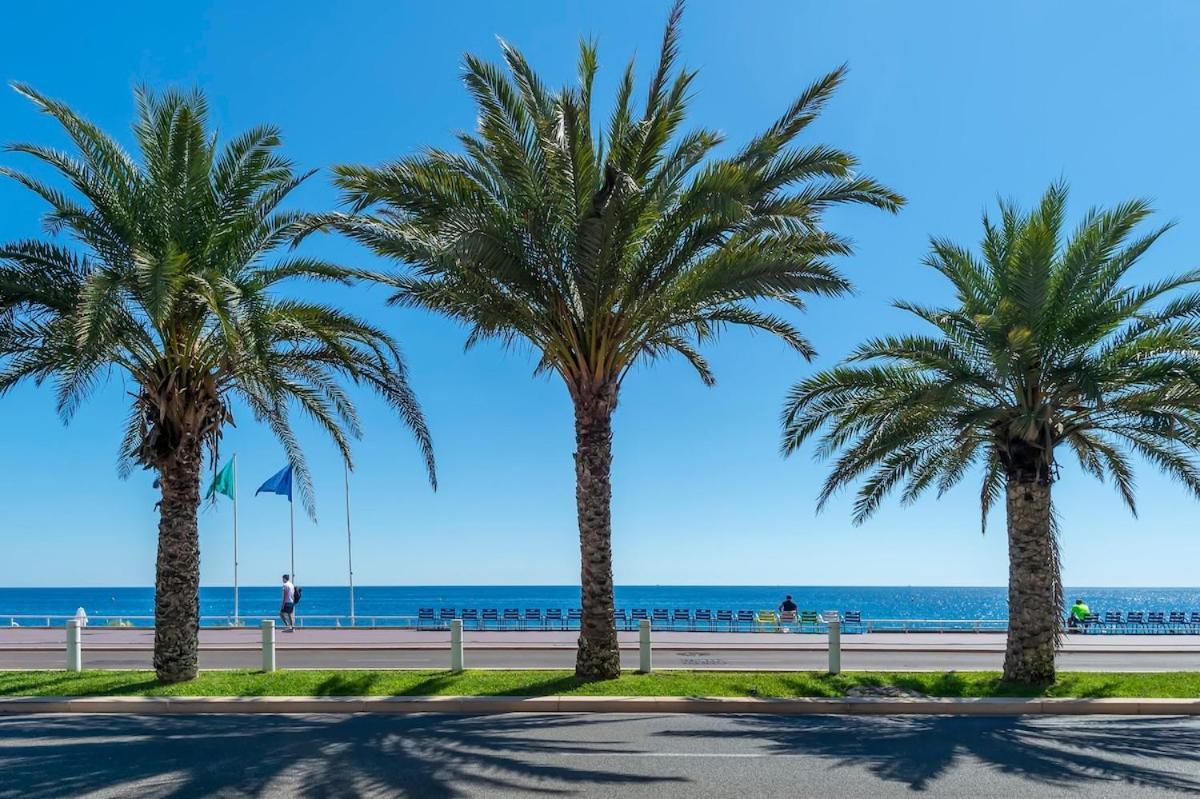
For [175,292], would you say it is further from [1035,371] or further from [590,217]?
[1035,371]

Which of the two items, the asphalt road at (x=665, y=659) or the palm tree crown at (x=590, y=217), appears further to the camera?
the asphalt road at (x=665, y=659)

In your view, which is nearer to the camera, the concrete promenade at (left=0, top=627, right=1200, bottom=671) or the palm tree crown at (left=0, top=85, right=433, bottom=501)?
the palm tree crown at (left=0, top=85, right=433, bottom=501)

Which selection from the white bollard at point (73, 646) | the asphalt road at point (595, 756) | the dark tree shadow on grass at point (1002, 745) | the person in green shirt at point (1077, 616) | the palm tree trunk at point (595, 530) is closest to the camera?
the asphalt road at point (595, 756)

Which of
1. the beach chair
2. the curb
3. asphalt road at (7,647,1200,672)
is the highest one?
the curb

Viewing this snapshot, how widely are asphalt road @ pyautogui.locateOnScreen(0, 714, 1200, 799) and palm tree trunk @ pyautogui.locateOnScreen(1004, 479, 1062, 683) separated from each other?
2431 millimetres

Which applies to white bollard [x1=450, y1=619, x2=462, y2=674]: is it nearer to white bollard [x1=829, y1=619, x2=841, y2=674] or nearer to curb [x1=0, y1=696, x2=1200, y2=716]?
curb [x1=0, y1=696, x2=1200, y2=716]

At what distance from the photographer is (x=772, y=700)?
13.4m

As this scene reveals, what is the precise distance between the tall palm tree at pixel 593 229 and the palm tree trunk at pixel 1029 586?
472 centimetres

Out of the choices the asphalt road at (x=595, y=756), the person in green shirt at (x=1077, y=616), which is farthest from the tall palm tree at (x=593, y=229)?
the person in green shirt at (x=1077, y=616)

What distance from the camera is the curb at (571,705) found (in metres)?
13.2

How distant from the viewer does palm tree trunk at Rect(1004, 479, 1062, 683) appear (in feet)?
49.6

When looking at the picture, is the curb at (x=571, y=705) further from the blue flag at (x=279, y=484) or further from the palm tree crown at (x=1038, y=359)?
the blue flag at (x=279, y=484)

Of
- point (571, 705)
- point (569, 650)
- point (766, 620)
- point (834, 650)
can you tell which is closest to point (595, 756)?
point (571, 705)

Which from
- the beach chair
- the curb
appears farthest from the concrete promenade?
the curb
